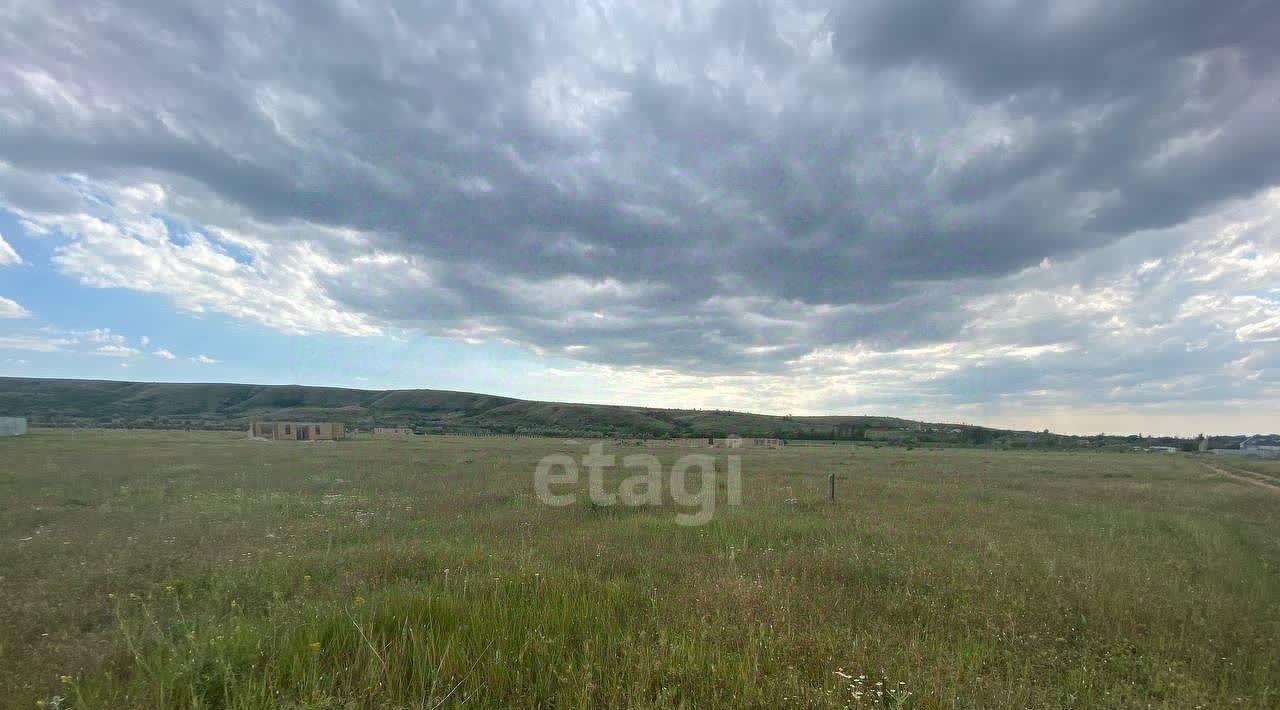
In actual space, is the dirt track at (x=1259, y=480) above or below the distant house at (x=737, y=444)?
above

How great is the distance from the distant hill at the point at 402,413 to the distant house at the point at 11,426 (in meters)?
43.7

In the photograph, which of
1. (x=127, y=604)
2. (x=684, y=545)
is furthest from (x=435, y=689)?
(x=684, y=545)

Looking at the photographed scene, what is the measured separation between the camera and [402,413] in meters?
148

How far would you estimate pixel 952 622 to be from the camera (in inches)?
261

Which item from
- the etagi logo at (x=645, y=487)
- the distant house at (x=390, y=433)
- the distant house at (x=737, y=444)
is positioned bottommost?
the distant house at (x=390, y=433)

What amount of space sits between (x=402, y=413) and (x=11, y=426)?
9125 cm

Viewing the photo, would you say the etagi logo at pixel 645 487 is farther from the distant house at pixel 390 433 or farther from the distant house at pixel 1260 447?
the distant house at pixel 1260 447

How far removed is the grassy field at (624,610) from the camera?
465 cm

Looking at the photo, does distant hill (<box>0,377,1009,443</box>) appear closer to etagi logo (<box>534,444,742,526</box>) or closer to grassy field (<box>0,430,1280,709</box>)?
etagi logo (<box>534,444,742,526</box>)

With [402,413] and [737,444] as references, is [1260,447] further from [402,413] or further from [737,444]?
[402,413]

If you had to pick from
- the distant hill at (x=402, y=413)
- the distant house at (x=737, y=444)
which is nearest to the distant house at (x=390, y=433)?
the distant hill at (x=402, y=413)

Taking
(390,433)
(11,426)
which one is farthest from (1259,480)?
(11,426)

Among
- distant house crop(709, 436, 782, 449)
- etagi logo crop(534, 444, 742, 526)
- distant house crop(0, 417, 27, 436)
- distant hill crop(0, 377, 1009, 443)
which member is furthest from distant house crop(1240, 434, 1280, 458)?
distant house crop(0, 417, 27, 436)

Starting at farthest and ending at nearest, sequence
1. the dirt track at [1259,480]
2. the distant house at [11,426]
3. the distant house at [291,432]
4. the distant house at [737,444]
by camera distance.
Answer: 1. the distant house at [737,444]
2. the distant house at [291,432]
3. the distant house at [11,426]
4. the dirt track at [1259,480]
